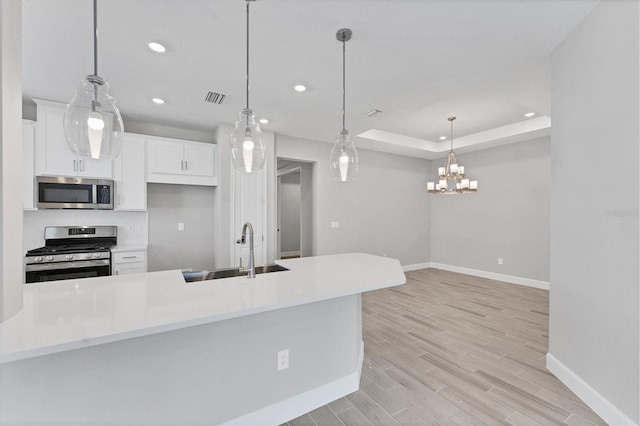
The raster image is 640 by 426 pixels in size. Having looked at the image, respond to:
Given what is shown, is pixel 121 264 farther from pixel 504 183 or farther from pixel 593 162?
pixel 504 183

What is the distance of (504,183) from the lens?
17.7ft

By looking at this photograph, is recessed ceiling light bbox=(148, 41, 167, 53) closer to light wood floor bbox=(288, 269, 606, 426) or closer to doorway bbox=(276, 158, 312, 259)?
light wood floor bbox=(288, 269, 606, 426)

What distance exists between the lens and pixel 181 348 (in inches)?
60.4

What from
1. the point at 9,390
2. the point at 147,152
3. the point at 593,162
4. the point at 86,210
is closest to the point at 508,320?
the point at 593,162

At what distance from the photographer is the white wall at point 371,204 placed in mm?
5242

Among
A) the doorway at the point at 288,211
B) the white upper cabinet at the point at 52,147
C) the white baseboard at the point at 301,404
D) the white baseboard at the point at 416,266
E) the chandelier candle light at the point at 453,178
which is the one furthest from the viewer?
the doorway at the point at 288,211

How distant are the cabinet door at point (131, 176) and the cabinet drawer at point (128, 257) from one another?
1.87 feet

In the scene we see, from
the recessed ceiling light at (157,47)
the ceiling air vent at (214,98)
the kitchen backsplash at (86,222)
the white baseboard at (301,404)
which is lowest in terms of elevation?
the white baseboard at (301,404)

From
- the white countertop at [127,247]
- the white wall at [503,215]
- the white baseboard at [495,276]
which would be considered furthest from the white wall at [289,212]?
the white countertop at [127,247]

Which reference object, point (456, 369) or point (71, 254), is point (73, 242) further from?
point (456, 369)

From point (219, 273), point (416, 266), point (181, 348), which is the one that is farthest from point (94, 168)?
point (416, 266)

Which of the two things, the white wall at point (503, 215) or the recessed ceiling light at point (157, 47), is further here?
the white wall at point (503, 215)

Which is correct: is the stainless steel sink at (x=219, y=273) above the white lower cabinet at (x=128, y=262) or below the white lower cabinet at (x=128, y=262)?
above

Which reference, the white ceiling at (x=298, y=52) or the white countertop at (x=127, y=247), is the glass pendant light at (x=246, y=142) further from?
the white countertop at (x=127, y=247)
